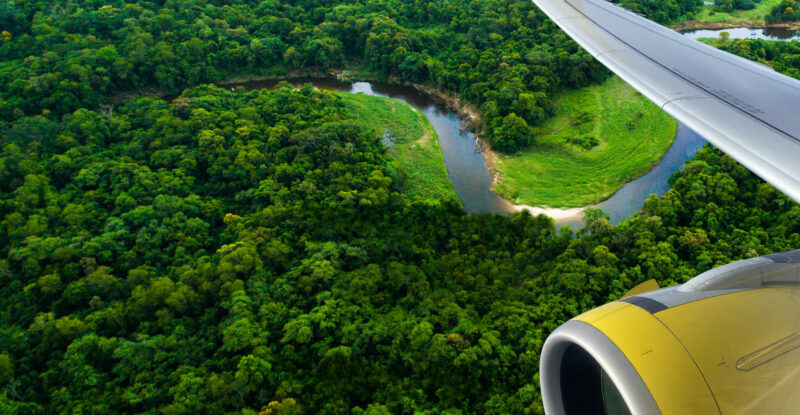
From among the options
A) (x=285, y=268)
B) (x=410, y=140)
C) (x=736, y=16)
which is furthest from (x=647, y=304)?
(x=736, y=16)

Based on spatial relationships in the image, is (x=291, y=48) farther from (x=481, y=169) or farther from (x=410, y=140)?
(x=481, y=169)

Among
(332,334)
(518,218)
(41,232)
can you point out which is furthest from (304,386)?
(41,232)

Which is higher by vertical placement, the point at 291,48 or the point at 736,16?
the point at 736,16

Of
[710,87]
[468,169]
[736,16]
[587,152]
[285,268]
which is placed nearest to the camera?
[710,87]

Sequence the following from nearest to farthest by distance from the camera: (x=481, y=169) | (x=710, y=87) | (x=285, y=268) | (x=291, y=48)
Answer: (x=710, y=87), (x=285, y=268), (x=481, y=169), (x=291, y=48)

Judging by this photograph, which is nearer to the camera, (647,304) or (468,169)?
(647,304)

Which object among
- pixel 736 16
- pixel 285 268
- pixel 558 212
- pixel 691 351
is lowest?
pixel 285 268
